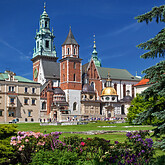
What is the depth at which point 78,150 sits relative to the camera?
10242mm

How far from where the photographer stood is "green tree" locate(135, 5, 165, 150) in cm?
793

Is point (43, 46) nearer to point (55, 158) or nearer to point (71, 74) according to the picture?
point (71, 74)

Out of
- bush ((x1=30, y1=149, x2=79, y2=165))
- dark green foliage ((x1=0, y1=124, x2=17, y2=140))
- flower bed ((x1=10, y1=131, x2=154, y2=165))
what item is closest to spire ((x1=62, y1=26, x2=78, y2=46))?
dark green foliage ((x1=0, y1=124, x2=17, y2=140))

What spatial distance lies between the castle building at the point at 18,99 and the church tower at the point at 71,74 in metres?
9.13

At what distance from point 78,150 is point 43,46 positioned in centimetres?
7777

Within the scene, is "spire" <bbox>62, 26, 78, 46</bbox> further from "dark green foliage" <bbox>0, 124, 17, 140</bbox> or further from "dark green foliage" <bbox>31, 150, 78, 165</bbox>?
"dark green foliage" <bbox>31, 150, 78, 165</bbox>

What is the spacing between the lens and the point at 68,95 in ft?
218

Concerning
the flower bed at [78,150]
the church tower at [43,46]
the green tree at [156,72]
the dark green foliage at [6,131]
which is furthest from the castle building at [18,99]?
the green tree at [156,72]

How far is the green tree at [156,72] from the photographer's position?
793 centimetres

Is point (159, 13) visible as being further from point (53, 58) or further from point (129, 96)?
point (53, 58)

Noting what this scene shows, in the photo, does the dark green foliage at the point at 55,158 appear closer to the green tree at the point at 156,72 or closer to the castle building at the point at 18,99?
the green tree at the point at 156,72

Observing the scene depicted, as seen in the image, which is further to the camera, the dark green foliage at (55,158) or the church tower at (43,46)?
the church tower at (43,46)

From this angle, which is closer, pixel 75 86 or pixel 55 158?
pixel 55 158

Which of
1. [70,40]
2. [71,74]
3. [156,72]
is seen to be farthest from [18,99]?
[156,72]
